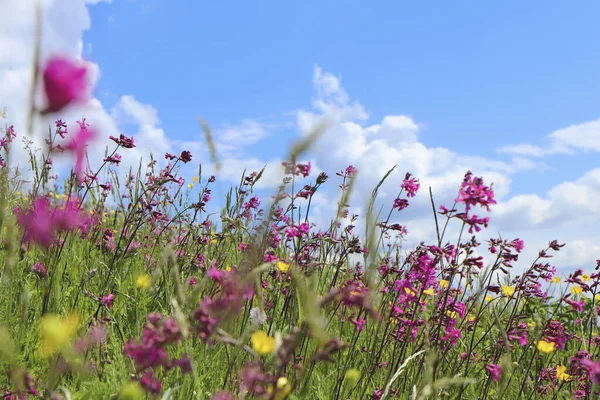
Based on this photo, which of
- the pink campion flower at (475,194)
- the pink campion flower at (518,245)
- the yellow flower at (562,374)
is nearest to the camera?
the pink campion flower at (475,194)

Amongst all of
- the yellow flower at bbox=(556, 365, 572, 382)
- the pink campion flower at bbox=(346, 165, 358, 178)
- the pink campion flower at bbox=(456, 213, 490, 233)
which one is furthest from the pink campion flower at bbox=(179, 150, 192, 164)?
the yellow flower at bbox=(556, 365, 572, 382)

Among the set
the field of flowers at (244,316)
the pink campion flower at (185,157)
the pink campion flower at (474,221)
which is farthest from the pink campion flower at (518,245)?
the pink campion flower at (185,157)

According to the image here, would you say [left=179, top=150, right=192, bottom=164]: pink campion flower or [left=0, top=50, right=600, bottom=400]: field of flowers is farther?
[left=179, top=150, right=192, bottom=164]: pink campion flower

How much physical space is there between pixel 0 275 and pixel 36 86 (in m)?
2.79

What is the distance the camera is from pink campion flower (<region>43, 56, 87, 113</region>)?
3.77ft

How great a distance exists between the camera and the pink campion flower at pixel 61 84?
115 cm

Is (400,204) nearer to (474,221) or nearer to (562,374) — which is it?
(474,221)

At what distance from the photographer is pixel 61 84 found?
45.3 inches

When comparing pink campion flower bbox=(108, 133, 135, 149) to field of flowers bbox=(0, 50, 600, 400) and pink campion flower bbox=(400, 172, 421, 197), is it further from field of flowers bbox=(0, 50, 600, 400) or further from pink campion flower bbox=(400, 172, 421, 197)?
pink campion flower bbox=(400, 172, 421, 197)

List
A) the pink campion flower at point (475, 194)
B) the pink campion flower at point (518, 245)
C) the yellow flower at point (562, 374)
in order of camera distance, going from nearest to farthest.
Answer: the pink campion flower at point (475, 194), the pink campion flower at point (518, 245), the yellow flower at point (562, 374)

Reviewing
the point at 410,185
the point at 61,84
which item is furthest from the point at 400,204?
the point at 61,84

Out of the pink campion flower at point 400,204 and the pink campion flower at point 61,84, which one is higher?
the pink campion flower at point 400,204

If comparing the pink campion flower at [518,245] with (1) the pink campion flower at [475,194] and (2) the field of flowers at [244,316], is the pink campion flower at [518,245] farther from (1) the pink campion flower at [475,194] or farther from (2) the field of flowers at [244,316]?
(1) the pink campion flower at [475,194]

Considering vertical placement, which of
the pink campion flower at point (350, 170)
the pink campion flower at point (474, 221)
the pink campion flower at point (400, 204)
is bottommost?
the pink campion flower at point (474, 221)
